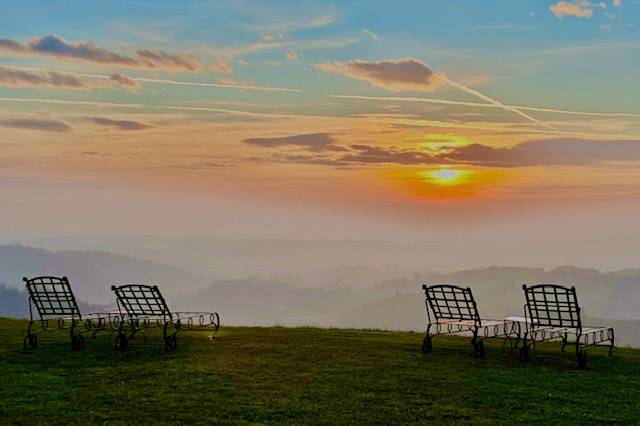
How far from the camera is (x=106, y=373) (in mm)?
15016

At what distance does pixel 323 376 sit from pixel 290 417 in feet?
10.2

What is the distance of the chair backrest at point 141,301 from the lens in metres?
18.3

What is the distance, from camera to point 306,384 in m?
13.9

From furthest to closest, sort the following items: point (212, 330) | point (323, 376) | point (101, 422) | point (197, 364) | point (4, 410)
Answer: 1. point (212, 330)
2. point (197, 364)
3. point (323, 376)
4. point (4, 410)
5. point (101, 422)

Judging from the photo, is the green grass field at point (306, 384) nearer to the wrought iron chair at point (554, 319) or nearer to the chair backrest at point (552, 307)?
the wrought iron chair at point (554, 319)

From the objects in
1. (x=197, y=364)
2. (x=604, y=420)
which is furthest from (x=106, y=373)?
(x=604, y=420)

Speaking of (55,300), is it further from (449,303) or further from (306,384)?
(449,303)

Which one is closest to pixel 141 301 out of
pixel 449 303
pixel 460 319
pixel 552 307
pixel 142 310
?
pixel 142 310

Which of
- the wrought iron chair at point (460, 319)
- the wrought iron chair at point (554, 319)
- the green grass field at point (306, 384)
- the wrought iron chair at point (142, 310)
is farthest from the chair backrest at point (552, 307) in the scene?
the wrought iron chair at point (142, 310)

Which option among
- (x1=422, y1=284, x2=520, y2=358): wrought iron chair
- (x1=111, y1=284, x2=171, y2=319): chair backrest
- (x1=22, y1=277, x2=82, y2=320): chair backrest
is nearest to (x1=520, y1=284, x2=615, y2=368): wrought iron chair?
(x1=422, y1=284, x2=520, y2=358): wrought iron chair

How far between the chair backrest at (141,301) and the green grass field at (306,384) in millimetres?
839

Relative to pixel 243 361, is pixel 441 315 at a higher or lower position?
higher

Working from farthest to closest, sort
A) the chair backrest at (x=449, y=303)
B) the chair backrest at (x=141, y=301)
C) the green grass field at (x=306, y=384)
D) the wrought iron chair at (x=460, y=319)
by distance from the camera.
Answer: the chair backrest at (x=141, y=301) → the chair backrest at (x=449, y=303) → the wrought iron chair at (x=460, y=319) → the green grass field at (x=306, y=384)

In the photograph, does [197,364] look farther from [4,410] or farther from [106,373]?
[4,410]
